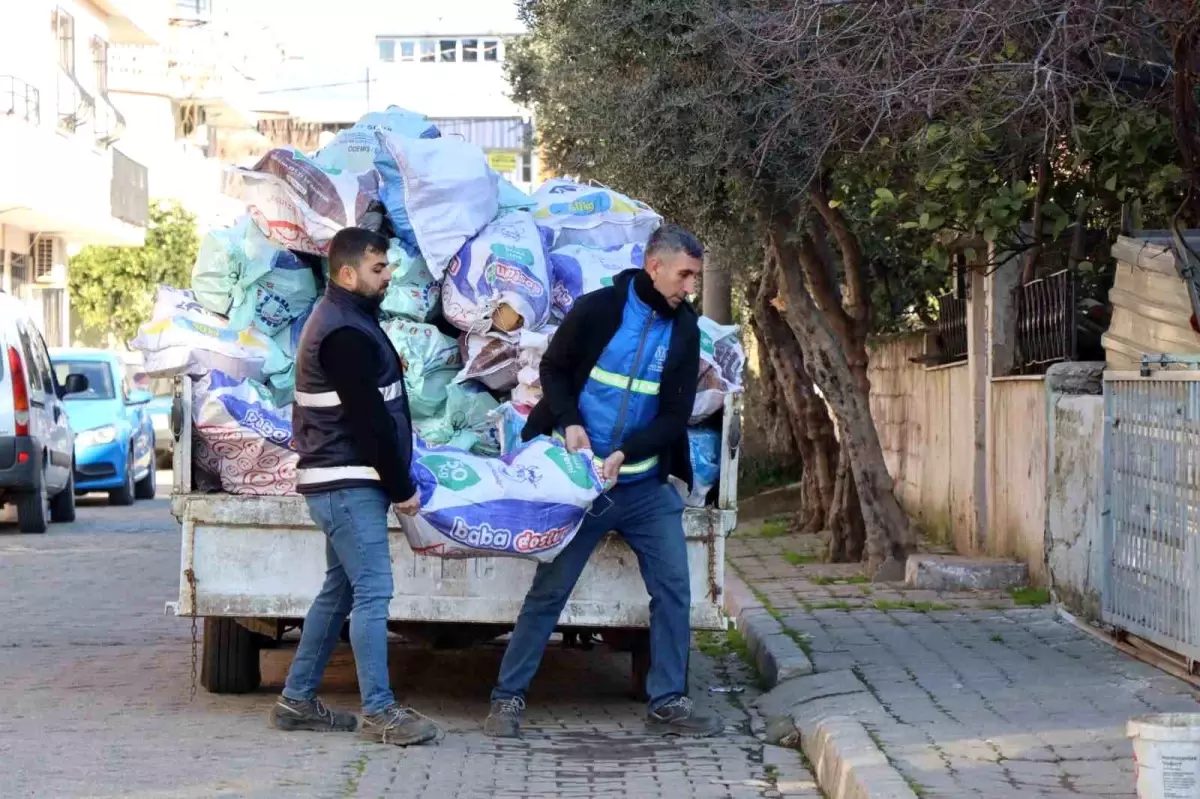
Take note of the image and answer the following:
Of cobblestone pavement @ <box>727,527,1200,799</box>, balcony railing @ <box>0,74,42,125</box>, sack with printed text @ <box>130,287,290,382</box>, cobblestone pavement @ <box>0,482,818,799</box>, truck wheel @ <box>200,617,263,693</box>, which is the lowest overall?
cobblestone pavement @ <box>0,482,818,799</box>

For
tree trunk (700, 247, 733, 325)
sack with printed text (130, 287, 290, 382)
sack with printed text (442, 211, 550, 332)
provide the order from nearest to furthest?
1. sack with printed text (130, 287, 290, 382)
2. sack with printed text (442, 211, 550, 332)
3. tree trunk (700, 247, 733, 325)

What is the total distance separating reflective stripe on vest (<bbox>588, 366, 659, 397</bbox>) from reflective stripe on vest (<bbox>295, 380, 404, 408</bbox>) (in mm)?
815

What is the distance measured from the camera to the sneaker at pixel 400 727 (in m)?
7.13

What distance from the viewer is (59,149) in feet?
100

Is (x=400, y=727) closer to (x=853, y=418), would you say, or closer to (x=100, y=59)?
(x=853, y=418)

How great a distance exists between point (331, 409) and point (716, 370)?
175 cm

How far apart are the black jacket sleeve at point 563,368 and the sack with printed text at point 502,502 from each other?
18 cm

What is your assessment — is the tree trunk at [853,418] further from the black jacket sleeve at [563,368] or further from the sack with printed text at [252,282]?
the black jacket sleeve at [563,368]

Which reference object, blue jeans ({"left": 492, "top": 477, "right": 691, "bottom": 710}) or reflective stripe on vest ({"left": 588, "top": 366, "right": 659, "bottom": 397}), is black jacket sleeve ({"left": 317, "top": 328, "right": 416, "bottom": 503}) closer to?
blue jeans ({"left": 492, "top": 477, "right": 691, "bottom": 710})

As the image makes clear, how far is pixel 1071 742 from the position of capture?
664 cm

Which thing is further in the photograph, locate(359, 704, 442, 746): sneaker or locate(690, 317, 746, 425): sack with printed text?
locate(690, 317, 746, 425): sack with printed text

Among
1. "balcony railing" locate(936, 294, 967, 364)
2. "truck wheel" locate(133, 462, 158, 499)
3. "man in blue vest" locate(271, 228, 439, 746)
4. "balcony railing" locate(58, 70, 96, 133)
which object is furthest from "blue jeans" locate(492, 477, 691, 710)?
"balcony railing" locate(58, 70, 96, 133)

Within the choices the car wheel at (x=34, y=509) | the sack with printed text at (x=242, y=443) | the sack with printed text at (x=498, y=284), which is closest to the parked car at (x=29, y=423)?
the car wheel at (x=34, y=509)

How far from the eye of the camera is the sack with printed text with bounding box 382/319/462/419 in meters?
8.39
